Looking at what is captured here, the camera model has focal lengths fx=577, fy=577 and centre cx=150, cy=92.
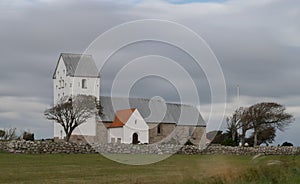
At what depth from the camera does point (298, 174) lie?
541 inches

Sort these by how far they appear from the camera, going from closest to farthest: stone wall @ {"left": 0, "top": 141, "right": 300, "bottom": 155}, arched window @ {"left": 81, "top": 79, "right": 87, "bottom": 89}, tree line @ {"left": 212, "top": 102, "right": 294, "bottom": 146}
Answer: stone wall @ {"left": 0, "top": 141, "right": 300, "bottom": 155} → tree line @ {"left": 212, "top": 102, "right": 294, "bottom": 146} → arched window @ {"left": 81, "top": 79, "right": 87, "bottom": 89}

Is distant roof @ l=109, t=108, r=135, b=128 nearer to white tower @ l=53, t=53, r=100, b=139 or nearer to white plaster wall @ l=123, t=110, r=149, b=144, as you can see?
white plaster wall @ l=123, t=110, r=149, b=144

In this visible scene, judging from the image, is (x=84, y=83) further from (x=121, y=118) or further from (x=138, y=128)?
(x=138, y=128)

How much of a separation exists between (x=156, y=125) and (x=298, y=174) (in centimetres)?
7674

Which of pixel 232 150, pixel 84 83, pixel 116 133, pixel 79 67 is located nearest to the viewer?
pixel 232 150

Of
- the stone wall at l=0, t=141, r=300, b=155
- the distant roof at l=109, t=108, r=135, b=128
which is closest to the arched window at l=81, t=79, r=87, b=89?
the distant roof at l=109, t=108, r=135, b=128

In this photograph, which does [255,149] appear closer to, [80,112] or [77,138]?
[80,112]

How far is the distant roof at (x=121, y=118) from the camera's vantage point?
3332 inches

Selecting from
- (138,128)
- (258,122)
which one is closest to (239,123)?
(258,122)

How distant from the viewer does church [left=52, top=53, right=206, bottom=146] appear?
84.2 meters

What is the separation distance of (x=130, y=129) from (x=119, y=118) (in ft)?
7.76

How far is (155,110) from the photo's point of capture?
93250mm

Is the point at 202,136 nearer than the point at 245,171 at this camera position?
No

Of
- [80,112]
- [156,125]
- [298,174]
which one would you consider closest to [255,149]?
[80,112]
